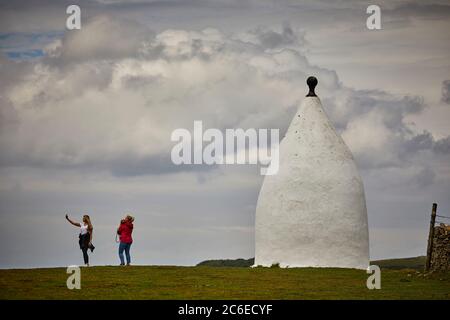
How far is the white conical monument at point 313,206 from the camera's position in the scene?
36.9 meters

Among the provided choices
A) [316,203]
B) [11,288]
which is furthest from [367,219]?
[11,288]

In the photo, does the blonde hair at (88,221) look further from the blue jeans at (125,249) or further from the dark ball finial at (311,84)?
the dark ball finial at (311,84)

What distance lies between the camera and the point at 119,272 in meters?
33.3

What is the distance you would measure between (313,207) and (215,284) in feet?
21.9

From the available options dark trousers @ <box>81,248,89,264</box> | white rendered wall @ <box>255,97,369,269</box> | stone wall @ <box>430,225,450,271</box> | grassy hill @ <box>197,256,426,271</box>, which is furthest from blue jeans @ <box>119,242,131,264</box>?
grassy hill @ <box>197,256,426,271</box>

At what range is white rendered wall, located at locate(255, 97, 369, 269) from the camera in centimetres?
3691

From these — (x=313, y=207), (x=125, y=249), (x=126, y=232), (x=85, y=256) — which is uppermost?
(x=313, y=207)

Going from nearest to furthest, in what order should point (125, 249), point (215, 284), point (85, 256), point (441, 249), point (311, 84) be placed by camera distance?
point (215, 284) < point (85, 256) < point (125, 249) < point (441, 249) < point (311, 84)

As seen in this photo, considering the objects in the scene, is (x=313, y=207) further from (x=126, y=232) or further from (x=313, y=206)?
(x=126, y=232)

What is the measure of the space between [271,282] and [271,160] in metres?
7.13

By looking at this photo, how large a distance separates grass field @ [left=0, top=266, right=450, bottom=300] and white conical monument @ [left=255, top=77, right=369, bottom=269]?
132cm

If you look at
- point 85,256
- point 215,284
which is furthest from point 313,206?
point 85,256

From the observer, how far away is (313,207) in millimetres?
36938

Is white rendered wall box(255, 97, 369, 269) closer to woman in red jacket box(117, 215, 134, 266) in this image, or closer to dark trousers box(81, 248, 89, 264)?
woman in red jacket box(117, 215, 134, 266)
